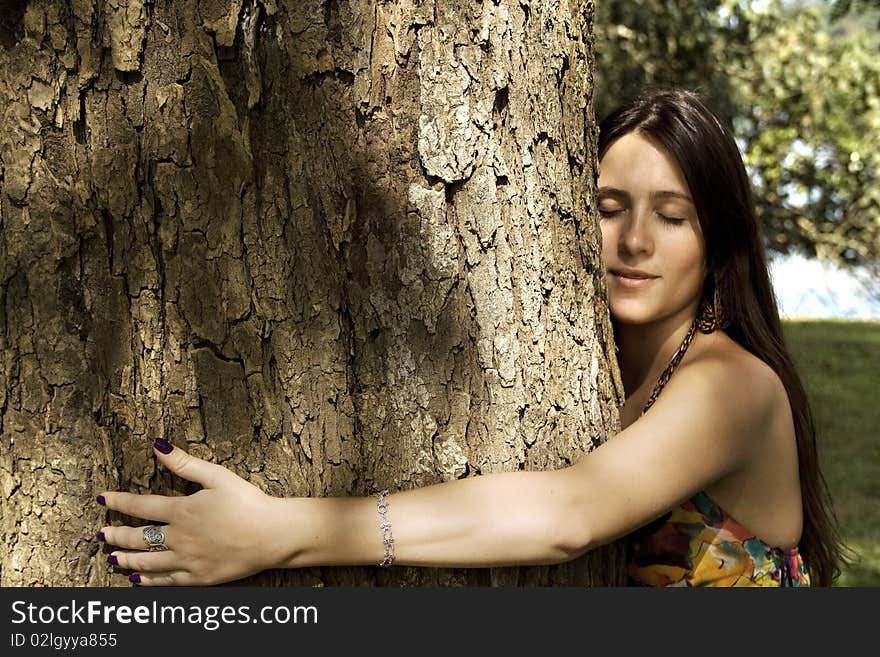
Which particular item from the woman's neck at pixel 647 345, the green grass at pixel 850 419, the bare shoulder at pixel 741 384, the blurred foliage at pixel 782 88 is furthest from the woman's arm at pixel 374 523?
the blurred foliage at pixel 782 88

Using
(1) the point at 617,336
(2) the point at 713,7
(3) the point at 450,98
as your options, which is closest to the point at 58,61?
(3) the point at 450,98

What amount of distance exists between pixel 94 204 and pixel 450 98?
64 centimetres

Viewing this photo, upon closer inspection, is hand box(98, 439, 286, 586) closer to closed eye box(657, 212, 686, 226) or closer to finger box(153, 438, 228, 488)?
finger box(153, 438, 228, 488)

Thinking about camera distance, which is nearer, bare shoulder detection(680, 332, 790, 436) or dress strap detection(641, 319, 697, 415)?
bare shoulder detection(680, 332, 790, 436)

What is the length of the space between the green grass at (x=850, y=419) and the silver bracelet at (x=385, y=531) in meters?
3.65

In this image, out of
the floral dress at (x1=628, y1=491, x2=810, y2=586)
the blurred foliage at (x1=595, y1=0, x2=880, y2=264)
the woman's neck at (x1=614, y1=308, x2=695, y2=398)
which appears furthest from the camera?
the blurred foliage at (x1=595, y1=0, x2=880, y2=264)

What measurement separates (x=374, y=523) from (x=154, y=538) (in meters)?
0.39

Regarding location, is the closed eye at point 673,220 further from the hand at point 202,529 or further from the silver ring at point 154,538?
the silver ring at point 154,538

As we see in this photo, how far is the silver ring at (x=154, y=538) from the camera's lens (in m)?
1.78

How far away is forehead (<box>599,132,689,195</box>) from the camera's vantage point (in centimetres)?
232

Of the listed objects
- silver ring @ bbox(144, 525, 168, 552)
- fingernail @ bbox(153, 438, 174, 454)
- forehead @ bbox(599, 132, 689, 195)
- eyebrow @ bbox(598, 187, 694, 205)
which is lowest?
silver ring @ bbox(144, 525, 168, 552)

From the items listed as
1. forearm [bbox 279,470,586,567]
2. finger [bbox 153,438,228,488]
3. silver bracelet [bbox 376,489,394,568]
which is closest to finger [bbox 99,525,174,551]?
finger [bbox 153,438,228,488]

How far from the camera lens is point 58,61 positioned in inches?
68.1

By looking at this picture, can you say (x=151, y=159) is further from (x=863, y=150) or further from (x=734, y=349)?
(x=863, y=150)
